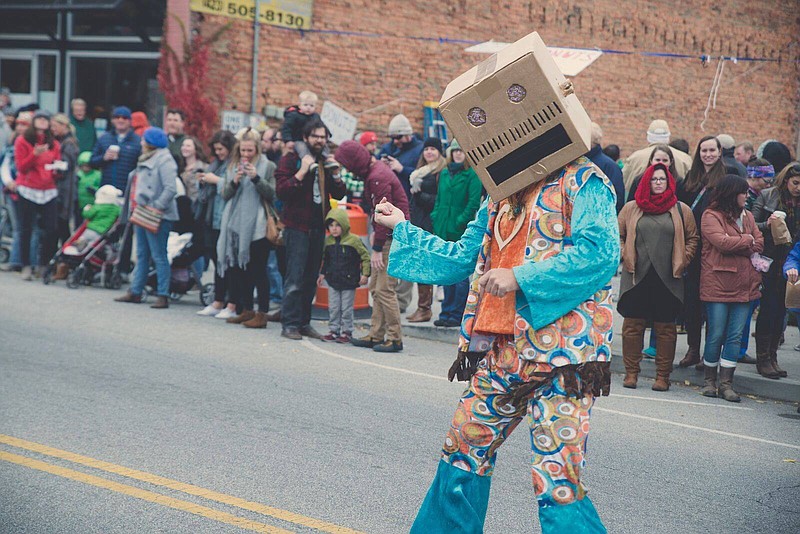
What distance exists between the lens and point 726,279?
8.89m

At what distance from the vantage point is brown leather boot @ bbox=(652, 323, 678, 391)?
898cm

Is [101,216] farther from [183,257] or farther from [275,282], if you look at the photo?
[275,282]

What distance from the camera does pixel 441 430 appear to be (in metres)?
6.97

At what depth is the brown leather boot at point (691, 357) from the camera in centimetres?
985

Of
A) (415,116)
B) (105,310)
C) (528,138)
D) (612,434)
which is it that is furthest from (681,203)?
(415,116)

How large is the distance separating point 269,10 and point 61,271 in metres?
7.19

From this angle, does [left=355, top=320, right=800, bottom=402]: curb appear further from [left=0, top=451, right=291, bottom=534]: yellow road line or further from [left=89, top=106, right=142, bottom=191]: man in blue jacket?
[left=89, top=106, right=142, bottom=191]: man in blue jacket

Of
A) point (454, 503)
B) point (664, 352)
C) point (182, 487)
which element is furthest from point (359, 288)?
point (454, 503)

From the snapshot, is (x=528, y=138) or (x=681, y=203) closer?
(x=528, y=138)

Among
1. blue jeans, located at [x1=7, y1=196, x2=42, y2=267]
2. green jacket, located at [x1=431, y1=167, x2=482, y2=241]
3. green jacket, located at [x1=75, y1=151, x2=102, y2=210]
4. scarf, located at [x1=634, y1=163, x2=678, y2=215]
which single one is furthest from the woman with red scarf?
blue jeans, located at [x1=7, y1=196, x2=42, y2=267]

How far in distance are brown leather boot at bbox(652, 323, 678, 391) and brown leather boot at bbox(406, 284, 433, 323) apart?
3.39m

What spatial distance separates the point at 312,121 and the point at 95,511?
19.4ft

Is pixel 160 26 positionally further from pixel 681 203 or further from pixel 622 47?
pixel 681 203

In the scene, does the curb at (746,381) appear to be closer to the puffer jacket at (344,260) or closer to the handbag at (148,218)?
the puffer jacket at (344,260)
